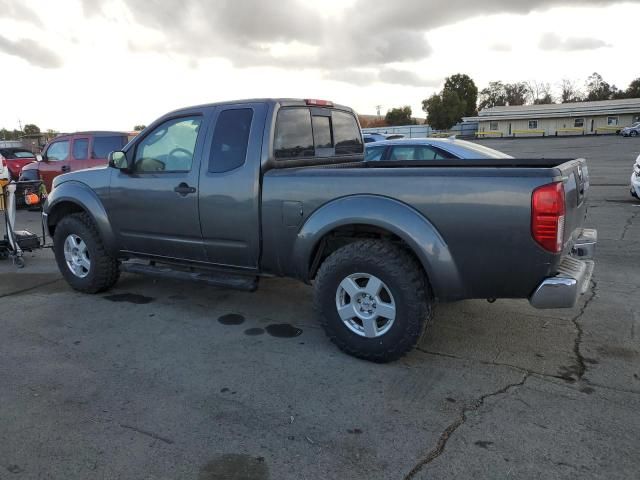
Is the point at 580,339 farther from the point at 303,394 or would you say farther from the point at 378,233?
the point at 303,394

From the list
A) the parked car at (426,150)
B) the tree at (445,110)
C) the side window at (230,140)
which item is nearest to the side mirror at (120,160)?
the side window at (230,140)

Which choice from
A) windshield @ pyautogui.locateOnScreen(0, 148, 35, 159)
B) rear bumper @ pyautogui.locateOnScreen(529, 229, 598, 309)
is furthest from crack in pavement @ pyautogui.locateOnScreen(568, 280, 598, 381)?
windshield @ pyautogui.locateOnScreen(0, 148, 35, 159)

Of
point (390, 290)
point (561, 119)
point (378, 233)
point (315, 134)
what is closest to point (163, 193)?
point (315, 134)

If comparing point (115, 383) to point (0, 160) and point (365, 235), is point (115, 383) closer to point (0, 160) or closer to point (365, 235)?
point (365, 235)

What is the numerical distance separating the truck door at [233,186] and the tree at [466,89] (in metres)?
86.9

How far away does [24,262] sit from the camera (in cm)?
716

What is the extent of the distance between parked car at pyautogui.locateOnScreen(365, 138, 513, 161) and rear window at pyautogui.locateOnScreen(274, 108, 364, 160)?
2.27 m

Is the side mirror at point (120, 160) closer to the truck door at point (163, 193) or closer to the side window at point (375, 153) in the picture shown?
the truck door at point (163, 193)

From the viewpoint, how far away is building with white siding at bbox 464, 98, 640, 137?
64812mm

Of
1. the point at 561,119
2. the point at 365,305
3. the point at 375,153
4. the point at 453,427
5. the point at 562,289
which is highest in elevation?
the point at 561,119

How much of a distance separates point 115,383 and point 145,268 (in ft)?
5.80

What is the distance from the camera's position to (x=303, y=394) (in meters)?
3.28

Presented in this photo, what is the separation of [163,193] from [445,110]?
3146 inches

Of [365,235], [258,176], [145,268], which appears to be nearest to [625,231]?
[365,235]
